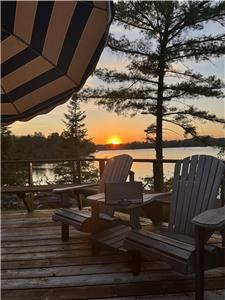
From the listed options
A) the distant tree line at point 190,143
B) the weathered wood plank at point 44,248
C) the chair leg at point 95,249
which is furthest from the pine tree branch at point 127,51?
the chair leg at point 95,249

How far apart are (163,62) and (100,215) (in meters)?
8.73

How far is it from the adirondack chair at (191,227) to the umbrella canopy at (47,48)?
3.95 feet

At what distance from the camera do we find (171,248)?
2.63m

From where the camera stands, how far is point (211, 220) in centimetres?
242

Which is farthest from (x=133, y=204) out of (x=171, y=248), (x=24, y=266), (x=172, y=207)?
(x=24, y=266)

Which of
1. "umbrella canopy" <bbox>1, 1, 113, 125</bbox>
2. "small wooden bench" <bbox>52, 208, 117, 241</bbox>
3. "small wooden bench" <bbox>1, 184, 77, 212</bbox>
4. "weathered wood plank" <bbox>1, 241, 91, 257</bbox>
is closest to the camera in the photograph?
"umbrella canopy" <bbox>1, 1, 113, 125</bbox>

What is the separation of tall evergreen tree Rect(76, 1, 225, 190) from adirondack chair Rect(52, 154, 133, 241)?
756cm

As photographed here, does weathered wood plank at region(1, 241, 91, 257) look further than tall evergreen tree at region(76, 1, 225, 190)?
No

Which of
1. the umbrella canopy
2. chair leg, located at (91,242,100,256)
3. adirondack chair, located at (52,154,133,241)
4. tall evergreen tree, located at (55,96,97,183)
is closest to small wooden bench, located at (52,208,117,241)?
adirondack chair, located at (52,154,133,241)

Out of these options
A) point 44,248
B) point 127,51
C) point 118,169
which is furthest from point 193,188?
point 127,51

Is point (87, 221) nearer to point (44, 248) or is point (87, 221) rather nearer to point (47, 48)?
point (44, 248)

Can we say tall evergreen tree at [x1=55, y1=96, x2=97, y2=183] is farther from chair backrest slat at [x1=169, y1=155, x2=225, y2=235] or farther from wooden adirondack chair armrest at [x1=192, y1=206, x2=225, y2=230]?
wooden adirondack chair armrest at [x1=192, y1=206, x2=225, y2=230]

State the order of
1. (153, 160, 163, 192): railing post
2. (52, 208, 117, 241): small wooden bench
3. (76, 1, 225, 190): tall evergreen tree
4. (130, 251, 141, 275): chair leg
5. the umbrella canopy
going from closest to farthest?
1. the umbrella canopy
2. (130, 251, 141, 275): chair leg
3. (52, 208, 117, 241): small wooden bench
4. (153, 160, 163, 192): railing post
5. (76, 1, 225, 190): tall evergreen tree

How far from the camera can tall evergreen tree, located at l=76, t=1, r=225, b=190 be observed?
11569 mm
